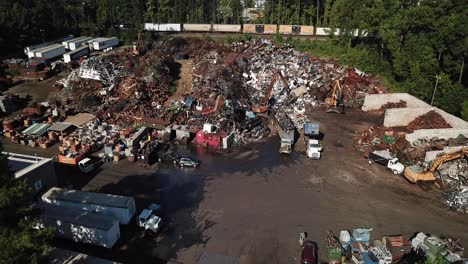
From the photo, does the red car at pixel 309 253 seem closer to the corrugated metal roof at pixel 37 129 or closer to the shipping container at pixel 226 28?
the corrugated metal roof at pixel 37 129

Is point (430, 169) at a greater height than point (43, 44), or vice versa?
point (43, 44)

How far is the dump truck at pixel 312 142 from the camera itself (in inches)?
1291

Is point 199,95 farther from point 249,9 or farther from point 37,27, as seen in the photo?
point 249,9

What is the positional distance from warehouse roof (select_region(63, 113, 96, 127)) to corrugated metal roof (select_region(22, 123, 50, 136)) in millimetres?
2373

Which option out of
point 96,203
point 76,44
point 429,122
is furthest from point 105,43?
point 429,122

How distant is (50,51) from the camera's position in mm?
58031

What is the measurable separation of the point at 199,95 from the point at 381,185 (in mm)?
23144

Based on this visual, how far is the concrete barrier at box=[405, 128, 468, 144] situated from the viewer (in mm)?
34000

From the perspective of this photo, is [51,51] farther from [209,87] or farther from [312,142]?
[312,142]

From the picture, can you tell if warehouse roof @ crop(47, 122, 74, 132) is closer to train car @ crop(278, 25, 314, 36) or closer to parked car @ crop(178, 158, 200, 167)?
parked car @ crop(178, 158, 200, 167)

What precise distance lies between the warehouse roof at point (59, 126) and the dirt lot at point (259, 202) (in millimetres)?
6272

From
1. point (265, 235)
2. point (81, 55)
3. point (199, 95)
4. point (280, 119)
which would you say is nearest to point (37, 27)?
point (81, 55)

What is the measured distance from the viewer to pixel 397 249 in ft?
70.0

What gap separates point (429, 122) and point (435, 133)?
4.11 metres
